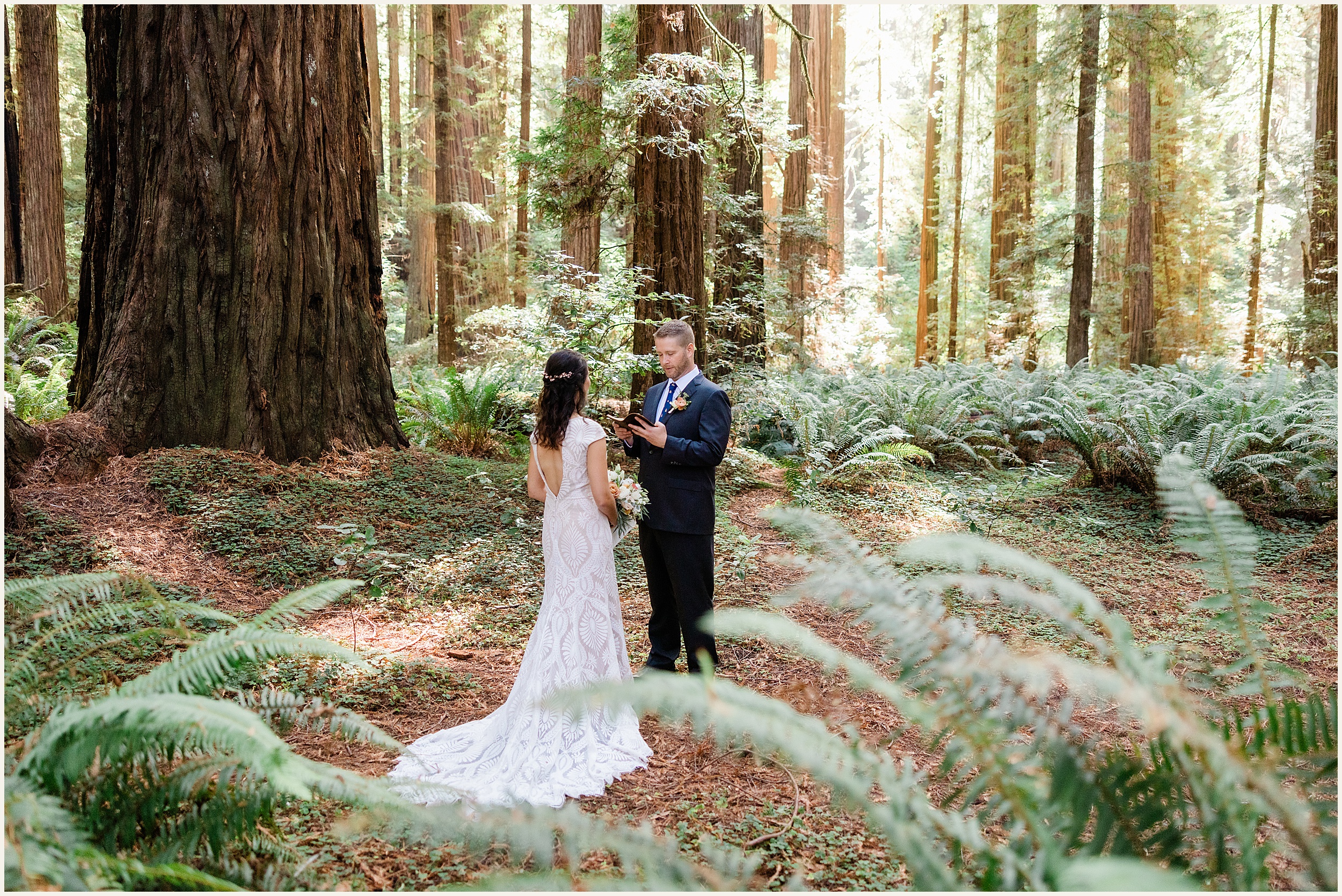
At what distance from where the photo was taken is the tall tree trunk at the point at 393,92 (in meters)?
15.9

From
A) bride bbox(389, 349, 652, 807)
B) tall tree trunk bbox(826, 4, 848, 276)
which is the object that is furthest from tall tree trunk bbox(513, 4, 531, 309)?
bride bbox(389, 349, 652, 807)

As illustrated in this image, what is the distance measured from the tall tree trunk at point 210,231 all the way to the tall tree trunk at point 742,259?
4660mm

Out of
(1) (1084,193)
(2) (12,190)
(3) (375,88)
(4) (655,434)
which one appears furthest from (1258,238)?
(2) (12,190)

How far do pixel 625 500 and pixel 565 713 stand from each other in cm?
116

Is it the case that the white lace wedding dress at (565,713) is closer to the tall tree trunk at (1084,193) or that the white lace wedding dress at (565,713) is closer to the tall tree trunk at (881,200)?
the tall tree trunk at (1084,193)

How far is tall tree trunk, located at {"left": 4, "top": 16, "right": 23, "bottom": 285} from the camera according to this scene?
32.2 ft

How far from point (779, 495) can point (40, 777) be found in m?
6.67

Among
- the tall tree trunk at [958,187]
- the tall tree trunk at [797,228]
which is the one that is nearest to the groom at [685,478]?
the tall tree trunk at [797,228]

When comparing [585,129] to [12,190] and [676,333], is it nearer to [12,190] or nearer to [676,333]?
[676,333]

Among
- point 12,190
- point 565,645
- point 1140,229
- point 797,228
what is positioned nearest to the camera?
point 565,645

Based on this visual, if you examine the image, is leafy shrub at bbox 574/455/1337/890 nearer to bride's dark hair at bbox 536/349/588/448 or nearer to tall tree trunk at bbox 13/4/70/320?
bride's dark hair at bbox 536/349/588/448

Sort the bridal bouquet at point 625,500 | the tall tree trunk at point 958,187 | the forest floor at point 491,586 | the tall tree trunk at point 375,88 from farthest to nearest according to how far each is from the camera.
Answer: the tall tree trunk at point 958,187
the tall tree trunk at point 375,88
the bridal bouquet at point 625,500
the forest floor at point 491,586

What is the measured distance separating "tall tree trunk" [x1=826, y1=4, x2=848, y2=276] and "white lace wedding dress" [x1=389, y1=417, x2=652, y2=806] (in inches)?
569

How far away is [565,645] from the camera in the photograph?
3.52 metres
